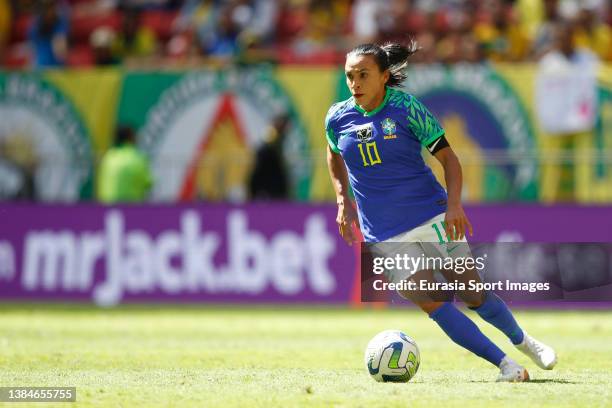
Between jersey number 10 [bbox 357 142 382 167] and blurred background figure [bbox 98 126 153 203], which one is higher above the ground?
blurred background figure [bbox 98 126 153 203]

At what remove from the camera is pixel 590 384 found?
9.36m

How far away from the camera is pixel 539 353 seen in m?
9.95

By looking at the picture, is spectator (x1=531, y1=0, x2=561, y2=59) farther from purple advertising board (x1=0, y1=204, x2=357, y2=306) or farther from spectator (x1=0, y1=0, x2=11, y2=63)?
spectator (x1=0, y1=0, x2=11, y2=63)

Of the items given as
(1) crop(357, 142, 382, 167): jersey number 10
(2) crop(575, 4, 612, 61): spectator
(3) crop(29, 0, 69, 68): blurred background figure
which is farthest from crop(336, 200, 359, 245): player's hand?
(3) crop(29, 0, 69, 68): blurred background figure

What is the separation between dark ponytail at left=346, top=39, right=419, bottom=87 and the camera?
9641mm

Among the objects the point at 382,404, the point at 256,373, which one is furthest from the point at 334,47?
the point at 382,404

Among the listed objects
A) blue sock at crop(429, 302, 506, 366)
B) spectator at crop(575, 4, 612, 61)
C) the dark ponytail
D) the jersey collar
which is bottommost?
blue sock at crop(429, 302, 506, 366)

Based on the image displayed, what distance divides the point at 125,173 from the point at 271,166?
2456 mm

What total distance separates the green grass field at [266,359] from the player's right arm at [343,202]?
122cm

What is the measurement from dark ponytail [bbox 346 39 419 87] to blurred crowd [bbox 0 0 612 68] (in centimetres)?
1130

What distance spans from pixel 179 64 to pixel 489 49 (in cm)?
586

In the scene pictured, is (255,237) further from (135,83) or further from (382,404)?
(382,404)

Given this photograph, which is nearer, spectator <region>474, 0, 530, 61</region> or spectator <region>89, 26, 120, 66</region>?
spectator <region>474, 0, 530, 61</region>

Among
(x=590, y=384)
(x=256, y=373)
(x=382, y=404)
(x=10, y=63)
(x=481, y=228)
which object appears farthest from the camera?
(x=10, y=63)
